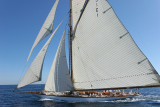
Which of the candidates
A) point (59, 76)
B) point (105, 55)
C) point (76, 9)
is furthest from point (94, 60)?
point (76, 9)

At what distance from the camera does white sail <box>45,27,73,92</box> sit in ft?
74.1

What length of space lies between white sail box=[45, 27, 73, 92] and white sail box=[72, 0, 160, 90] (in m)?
1.68

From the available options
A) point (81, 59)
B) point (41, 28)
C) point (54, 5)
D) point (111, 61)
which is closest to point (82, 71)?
point (81, 59)

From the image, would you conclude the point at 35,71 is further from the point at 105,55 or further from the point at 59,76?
the point at 105,55

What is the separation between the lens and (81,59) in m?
23.4

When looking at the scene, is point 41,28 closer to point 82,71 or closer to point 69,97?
point 82,71

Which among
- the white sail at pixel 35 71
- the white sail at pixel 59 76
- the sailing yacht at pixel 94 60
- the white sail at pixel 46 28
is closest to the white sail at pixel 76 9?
the sailing yacht at pixel 94 60

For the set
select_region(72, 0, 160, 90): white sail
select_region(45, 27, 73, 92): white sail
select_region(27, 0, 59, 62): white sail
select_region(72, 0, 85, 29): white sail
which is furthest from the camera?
select_region(72, 0, 85, 29): white sail

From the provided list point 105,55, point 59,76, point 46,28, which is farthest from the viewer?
point 46,28

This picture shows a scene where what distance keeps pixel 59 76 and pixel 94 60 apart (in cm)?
648

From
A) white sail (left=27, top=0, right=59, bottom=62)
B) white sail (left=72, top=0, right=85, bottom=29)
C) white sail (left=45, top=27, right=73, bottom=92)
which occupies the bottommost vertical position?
white sail (left=45, top=27, right=73, bottom=92)

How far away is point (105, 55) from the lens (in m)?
21.4

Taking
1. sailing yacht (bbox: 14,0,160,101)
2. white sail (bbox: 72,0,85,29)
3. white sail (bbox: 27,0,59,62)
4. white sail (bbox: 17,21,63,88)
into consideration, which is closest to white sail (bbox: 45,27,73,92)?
sailing yacht (bbox: 14,0,160,101)

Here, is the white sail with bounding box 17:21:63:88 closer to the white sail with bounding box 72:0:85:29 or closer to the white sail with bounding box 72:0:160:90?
the white sail with bounding box 72:0:160:90
